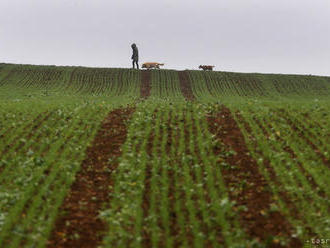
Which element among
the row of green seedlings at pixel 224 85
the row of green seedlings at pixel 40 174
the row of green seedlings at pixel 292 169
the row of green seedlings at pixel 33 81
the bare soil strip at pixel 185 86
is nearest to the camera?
the row of green seedlings at pixel 40 174

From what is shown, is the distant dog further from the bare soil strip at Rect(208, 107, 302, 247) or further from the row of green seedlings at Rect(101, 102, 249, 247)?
the bare soil strip at Rect(208, 107, 302, 247)

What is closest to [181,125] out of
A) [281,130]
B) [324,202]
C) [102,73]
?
[281,130]

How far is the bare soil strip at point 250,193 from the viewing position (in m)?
7.86

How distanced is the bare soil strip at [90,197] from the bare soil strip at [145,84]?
18.0m

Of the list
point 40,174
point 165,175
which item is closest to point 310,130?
point 165,175

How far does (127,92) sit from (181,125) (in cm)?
1954

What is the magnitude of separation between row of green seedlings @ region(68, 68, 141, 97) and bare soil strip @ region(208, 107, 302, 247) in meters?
20.4

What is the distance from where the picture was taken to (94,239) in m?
7.77

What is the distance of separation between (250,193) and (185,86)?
30.1m

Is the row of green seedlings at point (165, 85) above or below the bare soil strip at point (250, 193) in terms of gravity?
above

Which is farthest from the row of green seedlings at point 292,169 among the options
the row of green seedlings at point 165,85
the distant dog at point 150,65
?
the distant dog at point 150,65

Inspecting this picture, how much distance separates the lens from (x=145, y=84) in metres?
39.2

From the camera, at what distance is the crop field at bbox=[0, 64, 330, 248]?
312 inches

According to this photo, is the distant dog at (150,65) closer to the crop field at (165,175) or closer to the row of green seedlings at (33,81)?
the row of green seedlings at (33,81)
